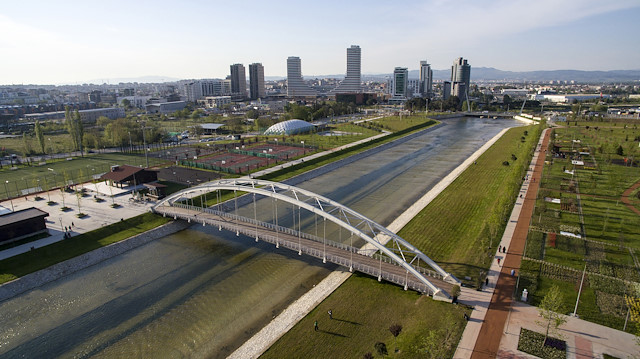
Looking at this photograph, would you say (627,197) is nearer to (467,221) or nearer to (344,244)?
(467,221)

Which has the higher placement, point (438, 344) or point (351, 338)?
point (438, 344)

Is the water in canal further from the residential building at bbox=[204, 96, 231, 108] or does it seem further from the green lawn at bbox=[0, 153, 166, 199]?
the residential building at bbox=[204, 96, 231, 108]

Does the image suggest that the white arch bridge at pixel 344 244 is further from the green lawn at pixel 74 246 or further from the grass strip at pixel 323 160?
the grass strip at pixel 323 160

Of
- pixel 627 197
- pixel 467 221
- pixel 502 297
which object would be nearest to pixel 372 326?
pixel 502 297

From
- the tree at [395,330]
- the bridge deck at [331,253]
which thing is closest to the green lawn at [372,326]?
the tree at [395,330]

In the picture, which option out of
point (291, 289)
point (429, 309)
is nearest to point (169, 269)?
point (291, 289)

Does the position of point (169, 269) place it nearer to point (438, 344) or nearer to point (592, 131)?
point (438, 344)

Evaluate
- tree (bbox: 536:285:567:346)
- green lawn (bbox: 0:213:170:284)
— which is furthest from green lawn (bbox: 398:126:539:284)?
green lawn (bbox: 0:213:170:284)

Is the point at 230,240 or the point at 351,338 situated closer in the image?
the point at 351,338
